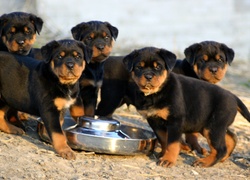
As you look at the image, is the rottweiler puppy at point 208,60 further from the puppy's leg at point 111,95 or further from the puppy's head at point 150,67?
the puppy's head at point 150,67

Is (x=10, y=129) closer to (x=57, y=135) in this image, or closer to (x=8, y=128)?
(x=8, y=128)

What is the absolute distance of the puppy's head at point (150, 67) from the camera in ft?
18.8

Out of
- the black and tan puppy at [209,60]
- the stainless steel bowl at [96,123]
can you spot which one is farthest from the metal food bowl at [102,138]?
the black and tan puppy at [209,60]

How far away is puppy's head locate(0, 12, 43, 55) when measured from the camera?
6.56 meters

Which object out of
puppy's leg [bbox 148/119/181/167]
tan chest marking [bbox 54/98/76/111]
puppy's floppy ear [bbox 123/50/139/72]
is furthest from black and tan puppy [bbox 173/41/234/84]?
tan chest marking [bbox 54/98/76/111]

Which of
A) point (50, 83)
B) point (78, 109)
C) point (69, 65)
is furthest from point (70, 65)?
point (78, 109)

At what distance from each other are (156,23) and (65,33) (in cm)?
649

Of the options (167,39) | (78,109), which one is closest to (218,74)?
(78,109)

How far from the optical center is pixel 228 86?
31.8 ft

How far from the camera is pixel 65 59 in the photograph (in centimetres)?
567

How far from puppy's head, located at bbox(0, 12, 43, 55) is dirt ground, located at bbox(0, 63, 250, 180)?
2.64 feet

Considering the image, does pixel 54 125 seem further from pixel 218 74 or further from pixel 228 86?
pixel 228 86

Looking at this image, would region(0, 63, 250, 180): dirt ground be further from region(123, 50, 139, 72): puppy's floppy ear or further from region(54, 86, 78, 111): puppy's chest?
region(123, 50, 139, 72): puppy's floppy ear

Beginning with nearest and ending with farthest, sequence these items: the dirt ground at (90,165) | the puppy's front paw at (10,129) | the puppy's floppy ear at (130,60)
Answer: the dirt ground at (90,165)
the puppy's floppy ear at (130,60)
the puppy's front paw at (10,129)
